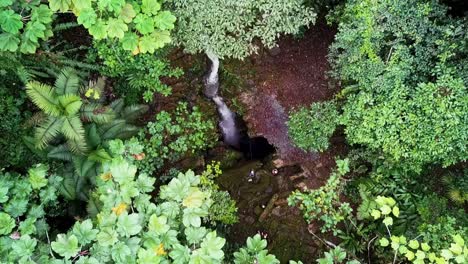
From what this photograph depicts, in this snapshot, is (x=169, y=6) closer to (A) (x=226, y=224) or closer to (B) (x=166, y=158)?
(B) (x=166, y=158)

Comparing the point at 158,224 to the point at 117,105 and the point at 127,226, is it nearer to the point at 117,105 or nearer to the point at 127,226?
the point at 127,226

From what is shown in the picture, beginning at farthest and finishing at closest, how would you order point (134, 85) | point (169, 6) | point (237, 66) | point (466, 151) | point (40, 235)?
1. point (237, 66)
2. point (134, 85)
3. point (169, 6)
4. point (466, 151)
5. point (40, 235)

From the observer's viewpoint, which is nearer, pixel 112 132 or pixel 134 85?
pixel 112 132

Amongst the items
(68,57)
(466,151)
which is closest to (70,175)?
(68,57)

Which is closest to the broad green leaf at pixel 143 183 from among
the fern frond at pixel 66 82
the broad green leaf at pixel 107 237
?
the broad green leaf at pixel 107 237

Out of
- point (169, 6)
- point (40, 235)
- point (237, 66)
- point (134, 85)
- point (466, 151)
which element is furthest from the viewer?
point (237, 66)

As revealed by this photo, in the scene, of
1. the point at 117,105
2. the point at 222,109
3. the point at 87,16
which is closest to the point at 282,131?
the point at 222,109

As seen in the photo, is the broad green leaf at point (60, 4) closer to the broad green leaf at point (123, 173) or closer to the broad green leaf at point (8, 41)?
the broad green leaf at point (8, 41)
